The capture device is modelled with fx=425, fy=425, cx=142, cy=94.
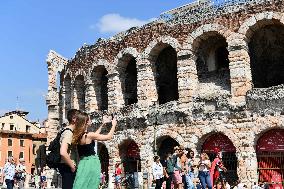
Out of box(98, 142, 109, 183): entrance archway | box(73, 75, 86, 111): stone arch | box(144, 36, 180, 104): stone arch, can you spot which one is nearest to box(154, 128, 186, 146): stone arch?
box(144, 36, 180, 104): stone arch

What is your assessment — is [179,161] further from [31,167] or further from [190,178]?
[31,167]

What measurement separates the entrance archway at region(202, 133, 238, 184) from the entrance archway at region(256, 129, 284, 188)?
1165 mm

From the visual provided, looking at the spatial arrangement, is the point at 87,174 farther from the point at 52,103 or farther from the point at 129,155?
the point at 52,103

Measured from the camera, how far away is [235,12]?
1956cm

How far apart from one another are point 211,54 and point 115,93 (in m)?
5.70

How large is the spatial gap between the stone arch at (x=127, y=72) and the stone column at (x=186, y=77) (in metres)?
3.02

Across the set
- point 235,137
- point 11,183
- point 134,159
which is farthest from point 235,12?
point 11,183

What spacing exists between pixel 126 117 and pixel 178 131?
3472mm

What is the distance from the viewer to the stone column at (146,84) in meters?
22.2

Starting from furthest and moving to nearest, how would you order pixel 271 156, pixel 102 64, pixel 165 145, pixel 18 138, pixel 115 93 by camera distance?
pixel 18 138 → pixel 102 64 → pixel 115 93 → pixel 165 145 → pixel 271 156

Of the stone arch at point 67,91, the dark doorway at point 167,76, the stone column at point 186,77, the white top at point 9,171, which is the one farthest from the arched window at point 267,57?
the white top at point 9,171

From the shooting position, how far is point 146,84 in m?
22.2

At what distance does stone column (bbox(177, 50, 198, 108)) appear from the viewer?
808 inches

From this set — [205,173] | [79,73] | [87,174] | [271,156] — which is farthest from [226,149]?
[87,174]
